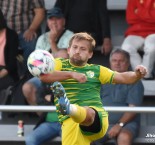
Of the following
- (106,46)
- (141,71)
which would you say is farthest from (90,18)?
(141,71)

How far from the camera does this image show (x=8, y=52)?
419 inches

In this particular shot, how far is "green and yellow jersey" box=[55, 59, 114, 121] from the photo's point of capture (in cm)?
781

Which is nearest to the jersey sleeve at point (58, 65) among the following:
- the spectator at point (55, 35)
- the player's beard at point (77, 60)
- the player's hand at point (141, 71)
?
the player's beard at point (77, 60)

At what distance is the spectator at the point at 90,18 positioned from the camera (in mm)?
10773

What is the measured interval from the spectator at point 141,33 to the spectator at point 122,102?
0.56m

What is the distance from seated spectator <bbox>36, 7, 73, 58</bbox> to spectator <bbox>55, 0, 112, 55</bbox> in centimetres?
26

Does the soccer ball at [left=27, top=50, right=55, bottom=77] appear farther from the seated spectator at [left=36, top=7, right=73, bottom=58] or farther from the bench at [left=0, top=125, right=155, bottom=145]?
the seated spectator at [left=36, top=7, right=73, bottom=58]

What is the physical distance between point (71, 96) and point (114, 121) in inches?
78.2

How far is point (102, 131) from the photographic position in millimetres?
7809

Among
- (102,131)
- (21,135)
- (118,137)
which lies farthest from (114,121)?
(102,131)

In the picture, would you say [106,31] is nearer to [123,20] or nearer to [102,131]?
[123,20]

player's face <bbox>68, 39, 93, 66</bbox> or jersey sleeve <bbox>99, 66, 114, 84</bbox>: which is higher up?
player's face <bbox>68, 39, 93, 66</bbox>

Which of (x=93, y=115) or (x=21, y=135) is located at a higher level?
(x=93, y=115)

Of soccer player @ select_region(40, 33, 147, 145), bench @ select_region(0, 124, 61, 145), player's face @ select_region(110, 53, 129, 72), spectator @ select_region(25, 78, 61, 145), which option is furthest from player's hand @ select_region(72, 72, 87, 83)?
bench @ select_region(0, 124, 61, 145)
